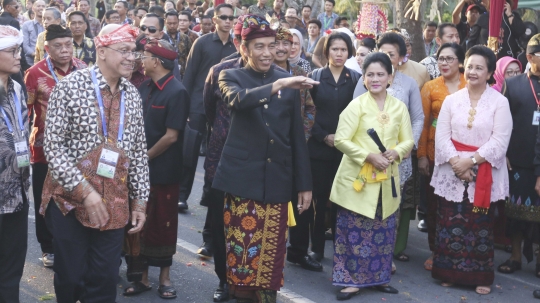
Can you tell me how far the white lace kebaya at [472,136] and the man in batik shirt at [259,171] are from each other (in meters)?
1.59

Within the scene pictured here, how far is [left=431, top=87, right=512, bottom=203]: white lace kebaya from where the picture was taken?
608cm

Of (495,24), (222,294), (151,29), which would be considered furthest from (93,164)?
(495,24)

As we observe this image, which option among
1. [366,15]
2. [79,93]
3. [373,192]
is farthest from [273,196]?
[366,15]

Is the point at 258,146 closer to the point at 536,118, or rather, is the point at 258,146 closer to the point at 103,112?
the point at 103,112

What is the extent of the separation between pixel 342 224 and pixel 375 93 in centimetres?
110

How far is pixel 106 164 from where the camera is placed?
4.45 m

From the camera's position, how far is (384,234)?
5969 mm

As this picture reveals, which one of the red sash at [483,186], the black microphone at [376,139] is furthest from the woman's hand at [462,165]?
the black microphone at [376,139]

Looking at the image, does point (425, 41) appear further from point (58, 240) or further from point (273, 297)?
point (58, 240)

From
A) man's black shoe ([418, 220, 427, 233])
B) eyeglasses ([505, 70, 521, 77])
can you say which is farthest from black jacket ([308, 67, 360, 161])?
man's black shoe ([418, 220, 427, 233])

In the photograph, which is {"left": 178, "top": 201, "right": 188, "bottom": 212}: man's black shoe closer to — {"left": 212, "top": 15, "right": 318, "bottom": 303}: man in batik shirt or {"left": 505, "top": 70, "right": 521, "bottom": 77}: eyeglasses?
{"left": 212, "top": 15, "right": 318, "bottom": 303}: man in batik shirt

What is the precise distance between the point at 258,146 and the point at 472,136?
210 cm

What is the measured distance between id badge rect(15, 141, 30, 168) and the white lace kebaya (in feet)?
11.2

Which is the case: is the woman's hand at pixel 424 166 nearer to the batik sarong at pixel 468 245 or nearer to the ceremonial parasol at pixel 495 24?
the batik sarong at pixel 468 245
